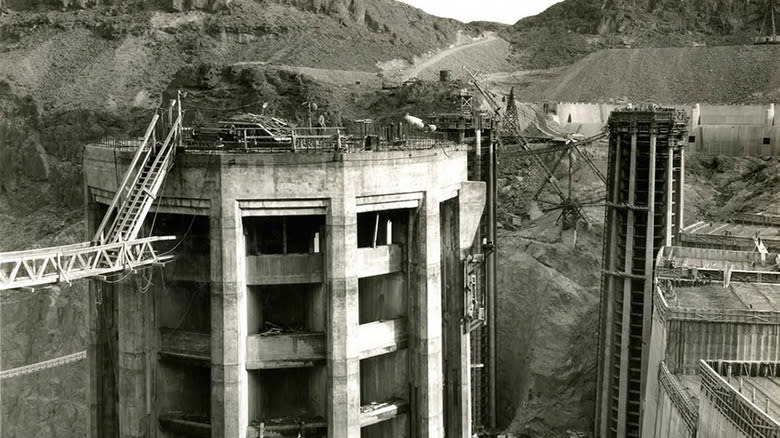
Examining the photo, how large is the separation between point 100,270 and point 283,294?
8.49 metres

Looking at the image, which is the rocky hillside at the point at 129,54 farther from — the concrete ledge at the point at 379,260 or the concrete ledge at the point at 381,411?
the concrete ledge at the point at 381,411

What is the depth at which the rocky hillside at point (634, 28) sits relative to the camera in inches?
6747

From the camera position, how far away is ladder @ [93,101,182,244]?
1565 inches

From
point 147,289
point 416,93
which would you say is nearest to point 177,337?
point 147,289

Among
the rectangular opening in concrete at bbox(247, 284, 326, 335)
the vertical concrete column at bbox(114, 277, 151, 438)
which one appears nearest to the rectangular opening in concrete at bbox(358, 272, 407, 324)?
the rectangular opening in concrete at bbox(247, 284, 326, 335)

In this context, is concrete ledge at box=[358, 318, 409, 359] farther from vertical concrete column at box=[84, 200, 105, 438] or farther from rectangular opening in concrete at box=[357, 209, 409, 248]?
vertical concrete column at box=[84, 200, 105, 438]

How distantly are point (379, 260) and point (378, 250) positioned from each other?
0.39m

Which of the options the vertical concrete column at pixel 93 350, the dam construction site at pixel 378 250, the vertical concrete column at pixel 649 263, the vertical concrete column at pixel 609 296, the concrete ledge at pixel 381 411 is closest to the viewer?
the dam construction site at pixel 378 250

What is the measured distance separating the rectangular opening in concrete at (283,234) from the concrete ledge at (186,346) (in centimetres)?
382

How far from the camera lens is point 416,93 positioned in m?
116

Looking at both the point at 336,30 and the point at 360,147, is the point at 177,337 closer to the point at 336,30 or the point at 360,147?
the point at 360,147

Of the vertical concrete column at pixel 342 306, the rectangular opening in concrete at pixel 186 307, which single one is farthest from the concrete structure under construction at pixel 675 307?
the rectangular opening in concrete at pixel 186 307

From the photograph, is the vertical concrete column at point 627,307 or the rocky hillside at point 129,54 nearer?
the vertical concrete column at point 627,307

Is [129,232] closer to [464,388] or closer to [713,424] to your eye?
[464,388]
